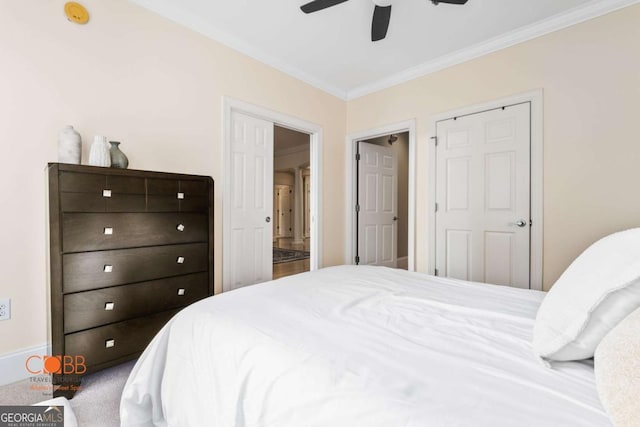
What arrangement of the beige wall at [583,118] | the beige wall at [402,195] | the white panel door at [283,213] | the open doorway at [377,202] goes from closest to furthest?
1. the beige wall at [583,118]
2. the open doorway at [377,202]
3. the beige wall at [402,195]
4. the white panel door at [283,213]

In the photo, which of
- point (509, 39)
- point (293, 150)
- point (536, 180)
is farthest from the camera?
point (293, 150)

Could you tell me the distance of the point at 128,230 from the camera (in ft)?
6.04

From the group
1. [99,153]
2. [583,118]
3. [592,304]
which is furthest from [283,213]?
[592,304]

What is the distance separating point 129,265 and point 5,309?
2.60 ft

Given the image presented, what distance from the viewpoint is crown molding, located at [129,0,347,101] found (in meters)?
2.43

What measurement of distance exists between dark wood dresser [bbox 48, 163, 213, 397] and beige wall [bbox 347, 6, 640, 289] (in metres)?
3.01

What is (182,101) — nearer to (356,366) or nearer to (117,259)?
(117,259)

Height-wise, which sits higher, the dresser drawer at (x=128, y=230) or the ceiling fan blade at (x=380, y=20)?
the ceiling fan blade at (x=380, y=20)

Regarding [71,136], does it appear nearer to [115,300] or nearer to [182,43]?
[115,300]

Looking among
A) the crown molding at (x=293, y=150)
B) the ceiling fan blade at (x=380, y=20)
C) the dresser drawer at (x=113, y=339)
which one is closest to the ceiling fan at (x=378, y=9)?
the ceiling fan blade at (x=380, y=20)

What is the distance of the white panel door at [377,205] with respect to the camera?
428 centimetres

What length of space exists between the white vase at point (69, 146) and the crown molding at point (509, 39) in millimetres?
3248

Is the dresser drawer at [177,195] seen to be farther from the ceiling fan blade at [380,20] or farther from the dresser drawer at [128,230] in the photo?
the ceiling fan blade at [380,20]

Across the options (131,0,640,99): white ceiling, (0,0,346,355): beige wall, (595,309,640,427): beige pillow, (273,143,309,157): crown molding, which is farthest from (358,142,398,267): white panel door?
(595,309,640,427): beige pillow
